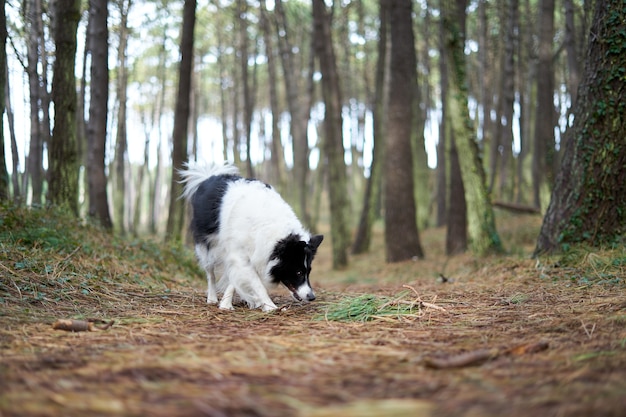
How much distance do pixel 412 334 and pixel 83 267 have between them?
3.95 metres

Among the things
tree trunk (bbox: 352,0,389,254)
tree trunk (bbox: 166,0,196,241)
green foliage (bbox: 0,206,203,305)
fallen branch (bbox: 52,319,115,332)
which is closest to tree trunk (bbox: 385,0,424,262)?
tree trunk (bbox: 352,0,389,254)

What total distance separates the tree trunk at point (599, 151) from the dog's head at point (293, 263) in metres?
3.19

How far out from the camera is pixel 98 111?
1003cm

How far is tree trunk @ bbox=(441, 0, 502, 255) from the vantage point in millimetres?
9547

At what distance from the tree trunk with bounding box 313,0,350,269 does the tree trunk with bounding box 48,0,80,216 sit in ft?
22.2

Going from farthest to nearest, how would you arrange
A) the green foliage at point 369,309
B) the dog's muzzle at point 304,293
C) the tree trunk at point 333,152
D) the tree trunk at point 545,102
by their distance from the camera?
the tree trunk at point 333,152 → the tree trunk at point 545,102 → the dog's muzzle at point 304,293 → the green foliage at point 369,309

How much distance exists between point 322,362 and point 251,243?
277cm

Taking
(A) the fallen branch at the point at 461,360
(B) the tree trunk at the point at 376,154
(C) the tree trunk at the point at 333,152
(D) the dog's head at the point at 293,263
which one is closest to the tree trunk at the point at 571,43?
(B) the tree trunk at the point at 376,154

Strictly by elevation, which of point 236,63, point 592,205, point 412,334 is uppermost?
point 236,63

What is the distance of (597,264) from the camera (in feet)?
18.6

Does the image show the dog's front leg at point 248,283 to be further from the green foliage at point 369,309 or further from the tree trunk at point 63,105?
the tree trunk at point 63,105

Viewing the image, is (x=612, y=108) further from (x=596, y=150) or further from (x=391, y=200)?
(x=391, y=200)

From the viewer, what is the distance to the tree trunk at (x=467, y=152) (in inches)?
376

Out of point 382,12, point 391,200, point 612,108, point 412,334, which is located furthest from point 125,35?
point 412,334
